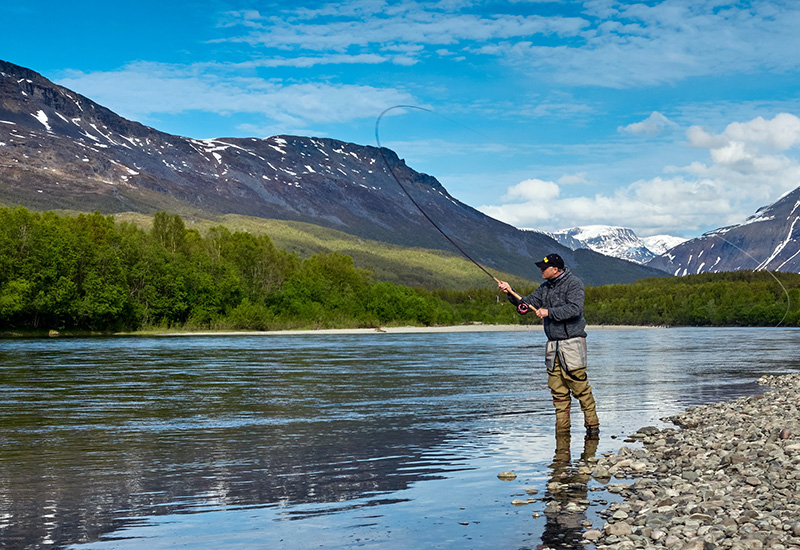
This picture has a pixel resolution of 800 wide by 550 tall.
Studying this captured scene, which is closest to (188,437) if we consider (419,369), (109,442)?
(109,442)

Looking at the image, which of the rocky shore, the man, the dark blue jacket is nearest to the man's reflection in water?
the rocky shore

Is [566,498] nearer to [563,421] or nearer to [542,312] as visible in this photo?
[542,312]

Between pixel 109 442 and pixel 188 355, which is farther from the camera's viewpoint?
pixel 188 355

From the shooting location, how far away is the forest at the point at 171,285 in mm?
75875

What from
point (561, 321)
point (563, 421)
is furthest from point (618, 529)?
point (563, 421)

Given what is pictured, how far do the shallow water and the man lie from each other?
1083 millimetres

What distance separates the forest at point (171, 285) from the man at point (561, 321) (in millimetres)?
45870

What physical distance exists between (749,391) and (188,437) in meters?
15.9

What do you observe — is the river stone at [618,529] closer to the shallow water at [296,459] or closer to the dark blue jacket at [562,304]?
the shallow water at [296,459]

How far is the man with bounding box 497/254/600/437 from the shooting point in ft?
40.1

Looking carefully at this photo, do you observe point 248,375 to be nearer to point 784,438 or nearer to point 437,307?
point 784,438

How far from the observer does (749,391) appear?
22594 millimetres

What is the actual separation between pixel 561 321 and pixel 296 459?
4523mm

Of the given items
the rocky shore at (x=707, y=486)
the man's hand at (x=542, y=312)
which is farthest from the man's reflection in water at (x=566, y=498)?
the man's hand at (x=542, y=312)
